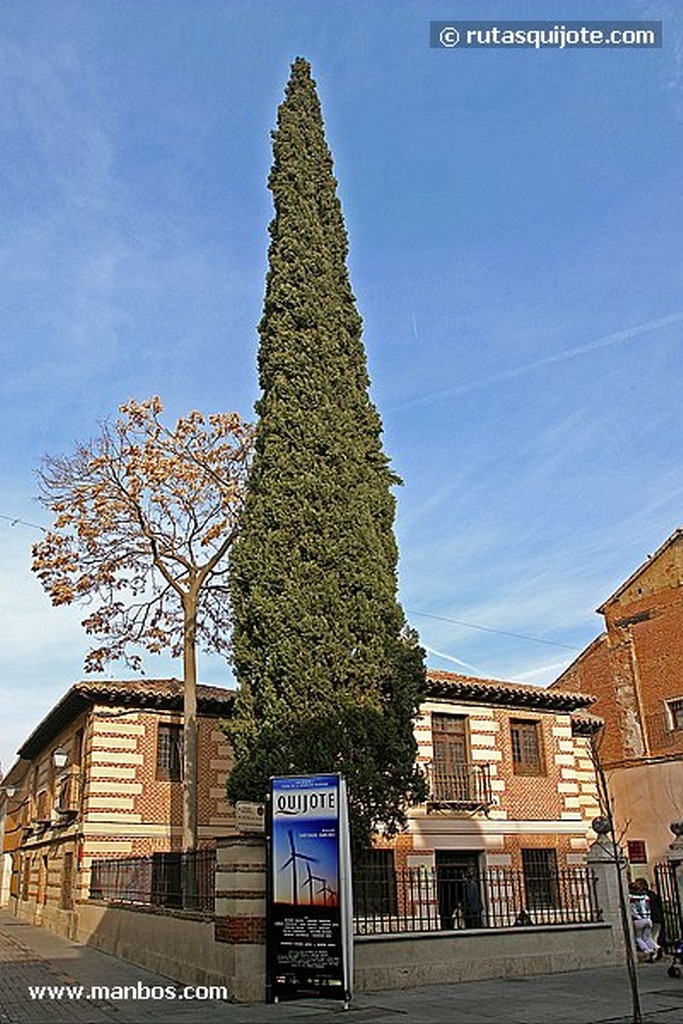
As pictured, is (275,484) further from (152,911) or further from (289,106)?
(289,106)

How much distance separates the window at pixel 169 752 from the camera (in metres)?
20.5

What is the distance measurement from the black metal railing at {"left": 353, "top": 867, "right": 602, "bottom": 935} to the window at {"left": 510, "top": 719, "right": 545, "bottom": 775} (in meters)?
5.40

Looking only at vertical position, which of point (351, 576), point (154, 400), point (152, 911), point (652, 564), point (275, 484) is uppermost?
point (154, 400)

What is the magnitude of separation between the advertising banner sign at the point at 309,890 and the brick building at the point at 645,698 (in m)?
17.6

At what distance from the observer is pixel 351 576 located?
569 inches

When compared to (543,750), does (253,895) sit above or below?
below

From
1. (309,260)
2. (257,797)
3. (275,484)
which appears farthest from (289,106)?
(257,797)

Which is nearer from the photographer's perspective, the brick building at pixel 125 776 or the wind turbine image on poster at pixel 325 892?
the wind turbine image on poster at pixel 325 892

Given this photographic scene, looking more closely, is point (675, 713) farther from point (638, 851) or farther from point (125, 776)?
point (125, 776)

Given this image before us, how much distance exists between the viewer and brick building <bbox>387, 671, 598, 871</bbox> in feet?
68.8

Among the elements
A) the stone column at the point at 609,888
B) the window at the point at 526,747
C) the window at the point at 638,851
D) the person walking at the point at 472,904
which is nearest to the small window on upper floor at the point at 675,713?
the window at the point at 638,851

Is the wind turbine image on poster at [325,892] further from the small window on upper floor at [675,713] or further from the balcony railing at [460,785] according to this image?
the small window on upper floor at [675,713]

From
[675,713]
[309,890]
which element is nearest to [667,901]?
[309,890]

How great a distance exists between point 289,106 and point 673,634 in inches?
740
